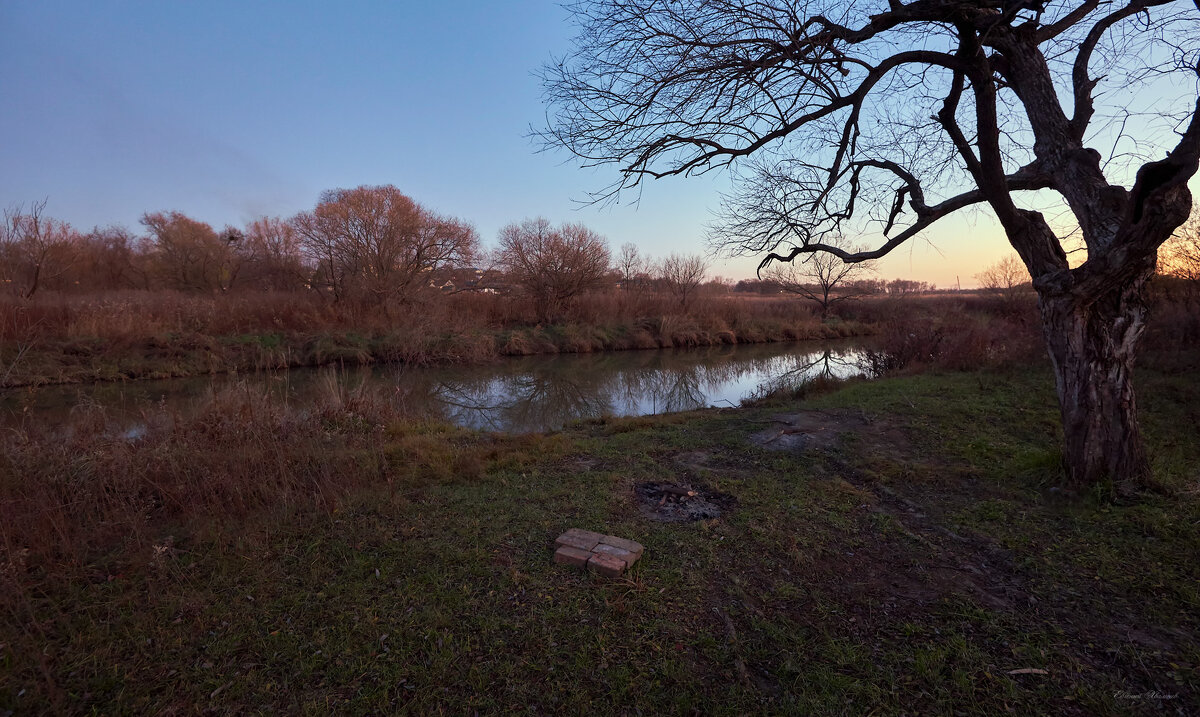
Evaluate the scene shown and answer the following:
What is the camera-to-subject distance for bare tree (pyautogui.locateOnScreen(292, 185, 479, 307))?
82.0 ft

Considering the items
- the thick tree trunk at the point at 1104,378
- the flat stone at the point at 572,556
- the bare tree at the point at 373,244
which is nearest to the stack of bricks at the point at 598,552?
the flat stone at the point at 572,556

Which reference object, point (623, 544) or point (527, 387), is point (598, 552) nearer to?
point (623, 544)

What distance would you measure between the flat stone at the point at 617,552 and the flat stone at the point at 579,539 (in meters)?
0.07

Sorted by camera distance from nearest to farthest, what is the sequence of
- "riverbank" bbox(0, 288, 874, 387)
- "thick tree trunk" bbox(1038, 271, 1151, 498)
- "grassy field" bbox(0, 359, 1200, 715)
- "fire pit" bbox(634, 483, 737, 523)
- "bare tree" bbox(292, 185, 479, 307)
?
"grassy field" bbox(0, 359, 1200, 715) → "thick tree trunk" bbox(1038, 271, 1151, 498) → "fire pit" bbox(634, 483, 737, 523) → "riverbank" bbox(0, 288, 874, 387) → "bare tree" bbox(292, 185, 479, 307)

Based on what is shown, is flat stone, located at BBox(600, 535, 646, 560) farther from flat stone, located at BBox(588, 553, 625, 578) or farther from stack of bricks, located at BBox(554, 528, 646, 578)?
flat stone, located at BBox(588, 553, 625, 578)

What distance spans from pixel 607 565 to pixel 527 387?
42.1 ft

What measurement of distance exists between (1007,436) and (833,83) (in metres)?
5.00

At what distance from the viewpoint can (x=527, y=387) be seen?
52.4 feet

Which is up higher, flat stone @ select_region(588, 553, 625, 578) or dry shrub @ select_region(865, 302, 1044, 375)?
dry shrub @ select_region(865, 302, 1044, 375)

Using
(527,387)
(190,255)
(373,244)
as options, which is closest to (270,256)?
(190,255)

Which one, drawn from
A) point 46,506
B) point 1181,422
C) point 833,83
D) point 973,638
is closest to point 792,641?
point 973,638

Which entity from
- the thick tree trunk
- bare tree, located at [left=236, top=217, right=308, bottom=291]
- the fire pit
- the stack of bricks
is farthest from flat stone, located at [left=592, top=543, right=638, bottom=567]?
bare tree, located at [left=236, top=217, right=308, bottom=291]

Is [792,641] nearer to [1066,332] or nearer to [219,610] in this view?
[219,610]

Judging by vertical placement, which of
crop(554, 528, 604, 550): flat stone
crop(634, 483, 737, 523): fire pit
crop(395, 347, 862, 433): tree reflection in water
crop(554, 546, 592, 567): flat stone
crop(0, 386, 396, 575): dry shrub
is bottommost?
crop(395, 347, 862, 433): tree reflection in water
